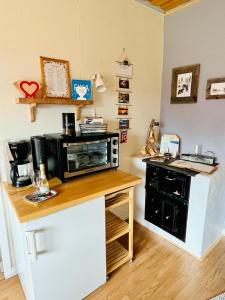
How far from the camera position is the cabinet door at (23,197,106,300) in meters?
1.13

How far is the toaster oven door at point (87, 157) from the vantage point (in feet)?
4.84

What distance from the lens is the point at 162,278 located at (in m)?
1.63

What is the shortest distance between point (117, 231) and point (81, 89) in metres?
1.30

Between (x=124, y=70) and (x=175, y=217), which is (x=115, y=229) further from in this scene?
(x=124, y=70)

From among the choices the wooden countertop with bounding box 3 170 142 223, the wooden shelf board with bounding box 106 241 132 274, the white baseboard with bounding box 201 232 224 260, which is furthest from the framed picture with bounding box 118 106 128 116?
the white baseboard with bounding box 201 232 224 260

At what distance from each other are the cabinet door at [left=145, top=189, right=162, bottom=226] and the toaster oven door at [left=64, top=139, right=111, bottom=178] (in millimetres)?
733

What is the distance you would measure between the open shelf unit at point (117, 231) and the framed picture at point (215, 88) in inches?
52.0

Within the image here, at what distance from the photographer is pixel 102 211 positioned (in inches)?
54.6

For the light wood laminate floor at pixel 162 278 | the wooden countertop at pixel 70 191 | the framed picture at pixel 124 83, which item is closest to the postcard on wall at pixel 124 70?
the framed picture at pixel 124 83

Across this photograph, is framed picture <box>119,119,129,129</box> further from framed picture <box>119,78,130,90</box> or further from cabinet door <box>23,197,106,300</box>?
cabinet door <box>23,197,106,300</box>

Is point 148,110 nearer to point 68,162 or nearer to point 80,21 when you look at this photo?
point 80,21

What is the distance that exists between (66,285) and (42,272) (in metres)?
0.25

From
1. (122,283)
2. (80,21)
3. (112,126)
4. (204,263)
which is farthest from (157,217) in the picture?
(80,21)

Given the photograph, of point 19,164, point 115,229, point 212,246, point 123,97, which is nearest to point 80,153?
point 19,164
